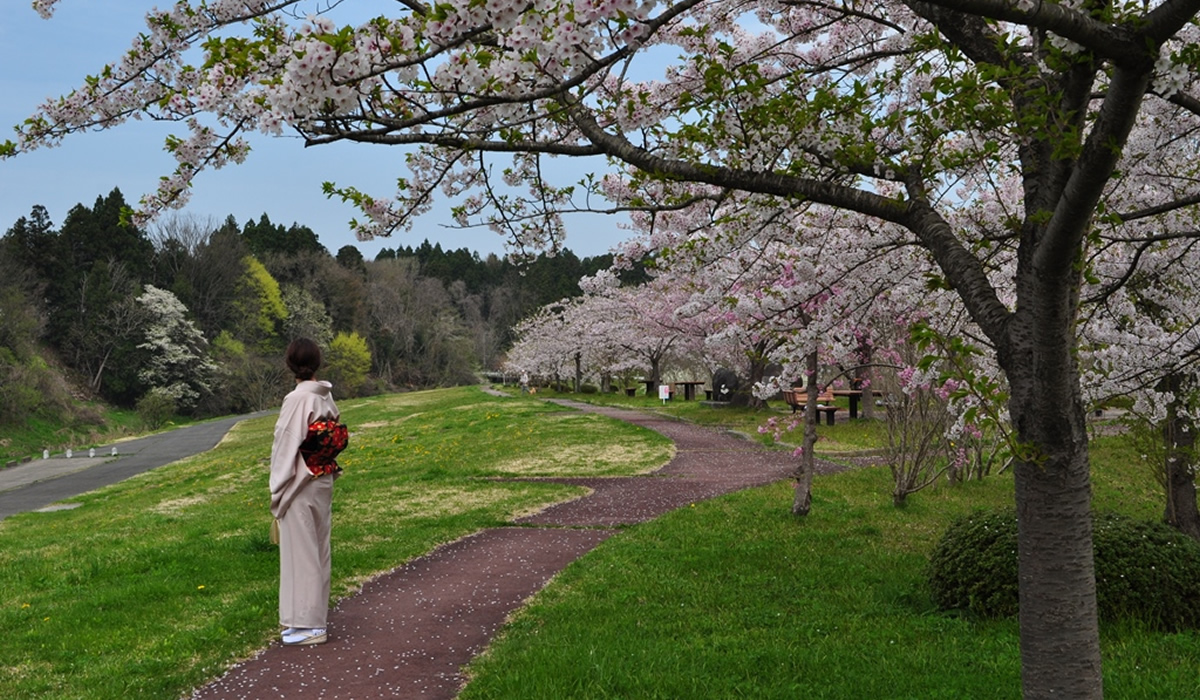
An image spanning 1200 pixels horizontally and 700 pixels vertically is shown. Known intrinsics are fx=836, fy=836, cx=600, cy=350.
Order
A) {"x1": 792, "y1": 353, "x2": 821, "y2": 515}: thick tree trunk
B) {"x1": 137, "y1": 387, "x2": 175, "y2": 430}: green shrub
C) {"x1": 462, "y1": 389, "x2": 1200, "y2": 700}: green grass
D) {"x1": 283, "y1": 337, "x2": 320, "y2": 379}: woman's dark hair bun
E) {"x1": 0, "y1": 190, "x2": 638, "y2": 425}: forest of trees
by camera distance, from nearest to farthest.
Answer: {"x1": 462, "y1": 389, "x2": 1200, "y2": 700}: green grass → {"x1": 283, "y1": 337, "x2": 320, "y2": 379}: woman's dark hair bun → {"x1": 792, "y1": 353, "x2": 821, "y2": 515}: thick tree trunk → {"x1": 137, "y1": 387, "x2": 175, "y2": 430}: green shrub → {"x1": 0, "y1": 190, "x2": 638, "y2": 425}: forest of trees

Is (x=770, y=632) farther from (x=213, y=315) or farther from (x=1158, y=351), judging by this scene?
(x=213, y=315)

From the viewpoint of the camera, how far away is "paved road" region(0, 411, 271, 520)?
63.4 feet

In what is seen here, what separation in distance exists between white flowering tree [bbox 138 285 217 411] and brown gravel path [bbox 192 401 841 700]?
45889 mm

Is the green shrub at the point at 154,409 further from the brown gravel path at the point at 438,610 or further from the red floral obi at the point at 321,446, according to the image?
the red floral obi at the point at 321,446

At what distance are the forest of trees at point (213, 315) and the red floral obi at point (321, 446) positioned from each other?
3740 cm

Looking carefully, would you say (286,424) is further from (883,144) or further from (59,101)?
(883,144)

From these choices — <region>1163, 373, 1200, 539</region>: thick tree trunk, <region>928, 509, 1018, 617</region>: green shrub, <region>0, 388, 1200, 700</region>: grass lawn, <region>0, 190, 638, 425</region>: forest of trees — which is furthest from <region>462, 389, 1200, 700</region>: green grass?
<region>0, 190, 638, 425</region>: forest of trees

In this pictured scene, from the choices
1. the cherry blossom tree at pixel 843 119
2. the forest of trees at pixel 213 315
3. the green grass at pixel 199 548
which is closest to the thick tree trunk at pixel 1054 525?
the cherry blossom tree at pixel 843 119

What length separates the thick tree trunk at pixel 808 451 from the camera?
8672mm

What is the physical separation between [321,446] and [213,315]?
2467 inches

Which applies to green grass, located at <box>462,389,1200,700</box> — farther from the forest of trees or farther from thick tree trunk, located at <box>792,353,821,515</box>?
the forest of trees

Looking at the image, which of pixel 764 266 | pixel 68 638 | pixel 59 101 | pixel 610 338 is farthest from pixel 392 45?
pixel 610 338

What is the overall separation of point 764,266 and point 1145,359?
182 inches

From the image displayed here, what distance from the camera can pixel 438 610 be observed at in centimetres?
604
